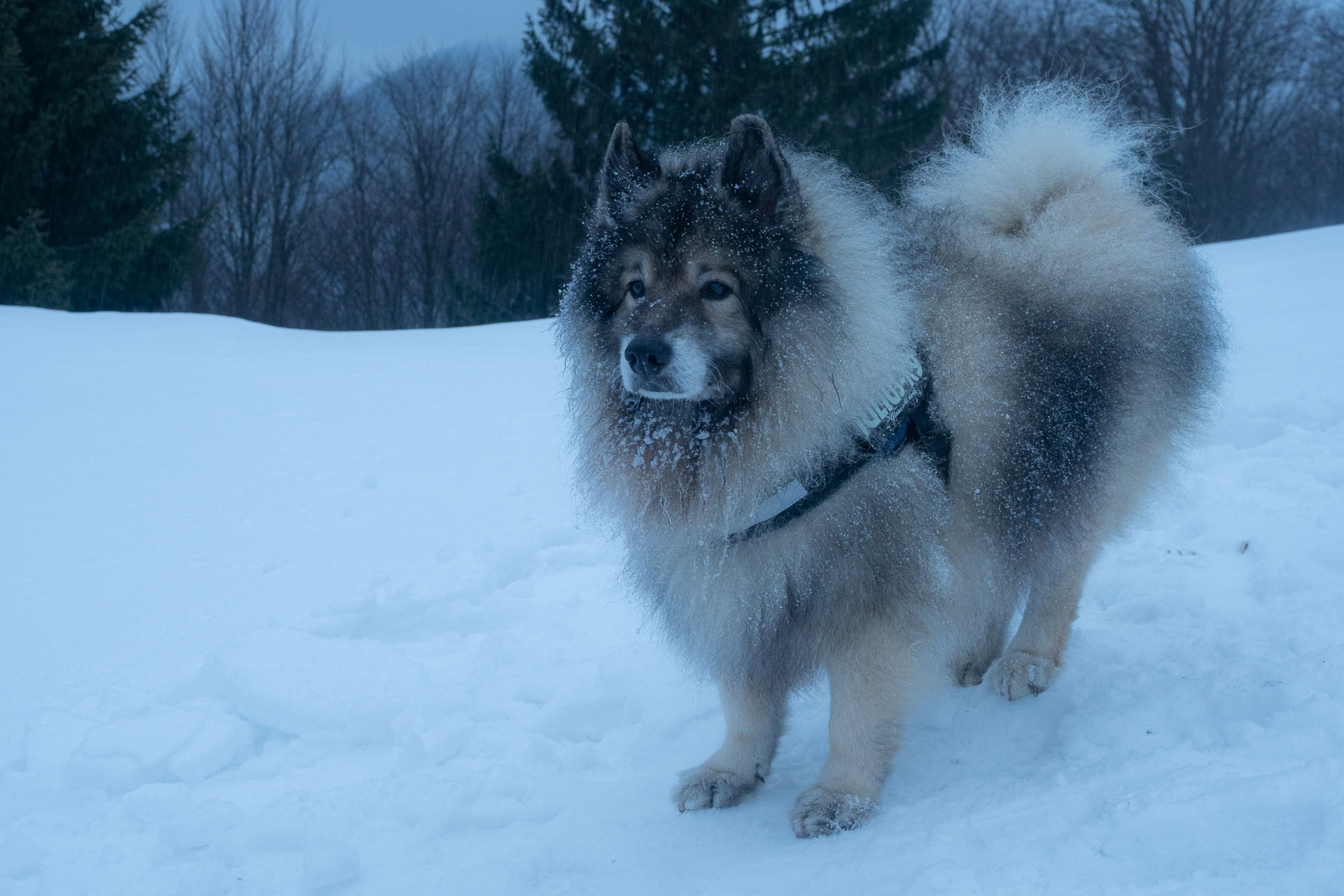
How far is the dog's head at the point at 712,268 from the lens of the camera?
2.20m

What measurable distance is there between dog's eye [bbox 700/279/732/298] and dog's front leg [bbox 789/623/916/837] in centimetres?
92

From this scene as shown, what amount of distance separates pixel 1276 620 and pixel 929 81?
19860mm

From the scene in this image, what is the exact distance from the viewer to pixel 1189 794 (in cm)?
178

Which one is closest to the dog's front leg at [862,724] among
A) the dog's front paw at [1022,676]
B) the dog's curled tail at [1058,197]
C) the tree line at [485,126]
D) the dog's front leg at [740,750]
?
the dog's front leg at [740,750]

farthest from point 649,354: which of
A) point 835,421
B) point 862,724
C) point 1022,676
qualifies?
point 1022,676

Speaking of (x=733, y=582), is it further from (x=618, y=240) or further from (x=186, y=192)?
(x=186, y=192)

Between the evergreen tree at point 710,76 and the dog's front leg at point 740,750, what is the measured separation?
14695 millimetres

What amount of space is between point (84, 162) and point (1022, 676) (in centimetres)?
1875

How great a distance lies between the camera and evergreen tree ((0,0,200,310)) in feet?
48.0

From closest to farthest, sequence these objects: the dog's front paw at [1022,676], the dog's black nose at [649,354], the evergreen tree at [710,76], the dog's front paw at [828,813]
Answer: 1. the dog's black nose at [649,354]
2. the dog's front paw at [828,813]
3. the dog's front paw at [1022,676]
4. the evergreen tree at [710,76]

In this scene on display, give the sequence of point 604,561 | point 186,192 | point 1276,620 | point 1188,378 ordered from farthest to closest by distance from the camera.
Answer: point 186,192 → point 604,561 → point 1188,378 → point 1276,620

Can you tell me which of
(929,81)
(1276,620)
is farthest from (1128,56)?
(1276,620)

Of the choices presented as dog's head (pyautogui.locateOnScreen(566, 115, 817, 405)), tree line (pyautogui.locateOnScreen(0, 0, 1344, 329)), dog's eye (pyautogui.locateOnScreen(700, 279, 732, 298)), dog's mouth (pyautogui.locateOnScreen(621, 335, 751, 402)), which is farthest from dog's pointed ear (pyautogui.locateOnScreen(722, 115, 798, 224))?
tree line (pyautogui.locateOnScreen(0, 0, 1344, 329))

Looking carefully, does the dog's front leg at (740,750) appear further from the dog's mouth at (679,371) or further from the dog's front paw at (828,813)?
the dog's mouth at (679,371)
